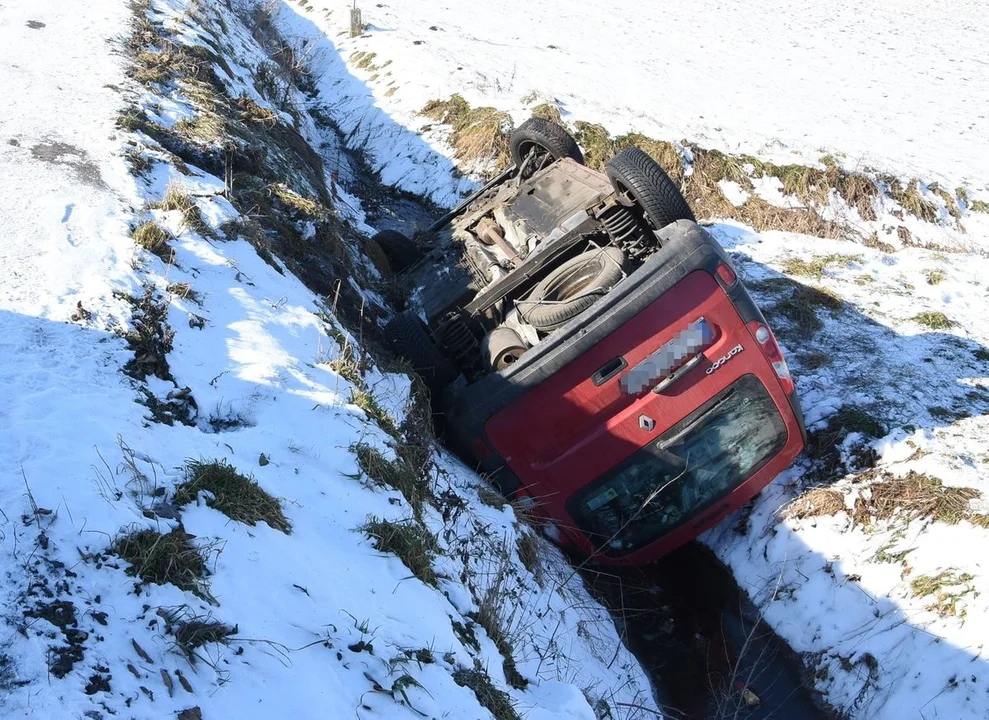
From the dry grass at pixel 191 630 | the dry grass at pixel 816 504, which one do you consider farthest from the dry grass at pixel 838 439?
the dry grass at pixel 191 630

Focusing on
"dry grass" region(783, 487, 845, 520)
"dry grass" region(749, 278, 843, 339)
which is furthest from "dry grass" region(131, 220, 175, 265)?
"dry grass" region(749, 278, 843, 339)

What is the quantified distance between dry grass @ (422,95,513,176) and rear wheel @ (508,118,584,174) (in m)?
2.32

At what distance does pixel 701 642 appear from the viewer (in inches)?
206

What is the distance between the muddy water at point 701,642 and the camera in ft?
15.5

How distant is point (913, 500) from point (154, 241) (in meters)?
5.20

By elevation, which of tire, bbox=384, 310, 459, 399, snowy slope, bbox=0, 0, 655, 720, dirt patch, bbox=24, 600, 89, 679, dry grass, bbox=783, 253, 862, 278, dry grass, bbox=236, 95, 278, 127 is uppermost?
dirt patch, bbox=24, 600, 89, 679

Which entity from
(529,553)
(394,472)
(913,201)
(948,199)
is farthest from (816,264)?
(394,472)

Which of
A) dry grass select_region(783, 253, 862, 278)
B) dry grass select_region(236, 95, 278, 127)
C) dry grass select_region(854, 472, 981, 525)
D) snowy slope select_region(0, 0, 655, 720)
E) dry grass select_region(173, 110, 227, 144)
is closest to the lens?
snowy slope select_region(0, 0, 655, 720)

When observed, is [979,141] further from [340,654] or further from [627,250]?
[340,654]

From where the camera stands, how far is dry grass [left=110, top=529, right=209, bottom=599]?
109 inches

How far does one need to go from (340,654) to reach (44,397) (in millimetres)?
1772

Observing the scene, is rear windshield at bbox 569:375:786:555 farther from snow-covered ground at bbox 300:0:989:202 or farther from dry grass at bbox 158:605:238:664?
snow-covered ground at bbox 300:0:989:202

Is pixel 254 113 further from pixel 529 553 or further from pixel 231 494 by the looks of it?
pixel 231 494

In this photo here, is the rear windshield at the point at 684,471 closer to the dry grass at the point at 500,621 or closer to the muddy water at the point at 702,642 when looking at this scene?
the muddy water at the point at 702,642
